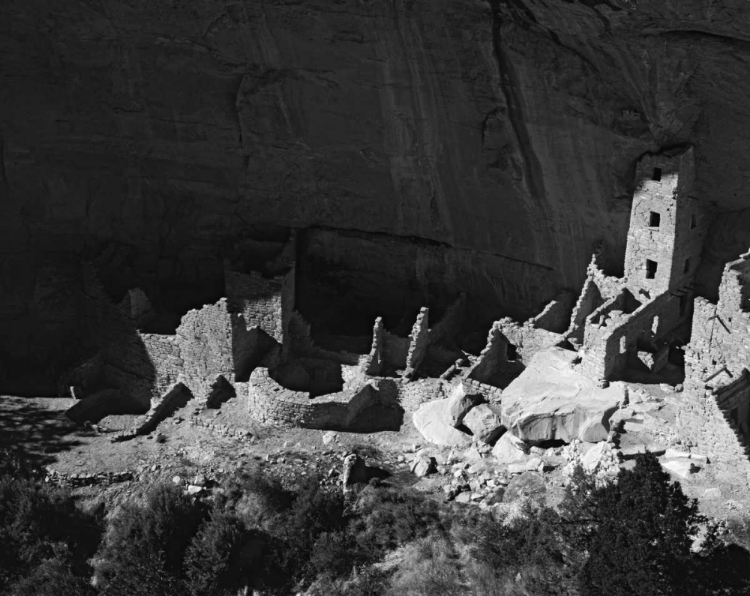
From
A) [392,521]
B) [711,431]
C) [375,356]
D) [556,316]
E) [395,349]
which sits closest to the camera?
[711,431]

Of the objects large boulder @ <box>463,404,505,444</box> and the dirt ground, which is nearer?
the dirt ground

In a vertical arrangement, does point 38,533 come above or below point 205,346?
below

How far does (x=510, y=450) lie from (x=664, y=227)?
568 cm

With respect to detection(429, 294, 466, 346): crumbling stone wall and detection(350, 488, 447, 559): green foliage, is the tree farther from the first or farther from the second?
detection(429, 294, 466, 346): crumbling stone wall

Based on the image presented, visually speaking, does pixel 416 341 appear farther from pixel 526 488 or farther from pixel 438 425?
pixel 526 488

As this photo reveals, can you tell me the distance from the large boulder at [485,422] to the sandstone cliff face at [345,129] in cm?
420

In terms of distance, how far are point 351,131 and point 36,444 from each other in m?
10.0

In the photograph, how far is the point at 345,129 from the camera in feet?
99.6

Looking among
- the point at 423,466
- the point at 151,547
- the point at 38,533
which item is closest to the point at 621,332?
the point at 423,466

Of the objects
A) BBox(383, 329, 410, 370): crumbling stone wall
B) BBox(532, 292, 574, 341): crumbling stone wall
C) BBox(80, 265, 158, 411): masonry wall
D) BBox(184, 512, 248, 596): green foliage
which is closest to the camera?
BBox(184, 512, 248, 596): green foliage

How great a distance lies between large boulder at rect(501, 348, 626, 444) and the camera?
26.4m

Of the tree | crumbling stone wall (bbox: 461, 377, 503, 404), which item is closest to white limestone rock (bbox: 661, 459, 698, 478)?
the tree

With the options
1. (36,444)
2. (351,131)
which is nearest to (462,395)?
(351,131)

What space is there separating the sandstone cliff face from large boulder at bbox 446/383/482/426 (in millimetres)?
3921
